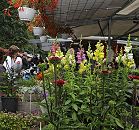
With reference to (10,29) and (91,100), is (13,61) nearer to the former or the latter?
(91,100)

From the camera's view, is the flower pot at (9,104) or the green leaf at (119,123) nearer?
the green leaf at (119,123)

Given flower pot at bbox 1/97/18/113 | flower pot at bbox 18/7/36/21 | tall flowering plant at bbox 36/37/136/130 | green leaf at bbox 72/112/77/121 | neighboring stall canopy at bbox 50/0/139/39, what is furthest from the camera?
flower pot at bbox 18/7/36/21

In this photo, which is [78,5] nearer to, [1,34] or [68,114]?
[68,114]

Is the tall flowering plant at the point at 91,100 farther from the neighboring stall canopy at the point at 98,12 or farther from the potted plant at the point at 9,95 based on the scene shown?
the neighboring stall canopy at the point at 98,12

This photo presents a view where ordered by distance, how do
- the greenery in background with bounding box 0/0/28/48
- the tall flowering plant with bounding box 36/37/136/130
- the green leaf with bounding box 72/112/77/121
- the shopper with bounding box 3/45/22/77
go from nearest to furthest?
the tall flowering plant with bounding box 36/37/136/130
the green leaf with bounding box 72/112/77/121
the shopper with bounding box 3/45/22/77
the greenery in background with bounding box 0/0/28/48

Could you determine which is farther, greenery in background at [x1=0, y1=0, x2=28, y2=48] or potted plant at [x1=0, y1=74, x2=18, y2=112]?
greenery in background at [x1=0, y1=0, x2=28, y2=48]

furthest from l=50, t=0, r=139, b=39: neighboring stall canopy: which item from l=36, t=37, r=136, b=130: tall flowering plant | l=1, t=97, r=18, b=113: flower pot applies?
l=36, t=37, r=136, b=130: tall flowering plant

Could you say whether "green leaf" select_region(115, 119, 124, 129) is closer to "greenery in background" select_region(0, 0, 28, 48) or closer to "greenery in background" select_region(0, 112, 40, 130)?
"greenery in background" select_region(0, 112, 40, 130)

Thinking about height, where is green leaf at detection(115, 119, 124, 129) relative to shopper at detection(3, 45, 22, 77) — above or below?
below

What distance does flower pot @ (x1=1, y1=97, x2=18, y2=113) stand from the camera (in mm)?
7215

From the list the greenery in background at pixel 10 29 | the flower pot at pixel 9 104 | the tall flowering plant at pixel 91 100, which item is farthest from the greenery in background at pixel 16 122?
the greenery in background at pixel 10 29

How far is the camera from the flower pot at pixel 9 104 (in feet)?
23.7

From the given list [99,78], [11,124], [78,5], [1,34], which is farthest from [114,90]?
[1,34]

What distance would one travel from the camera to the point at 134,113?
13.9 feet
